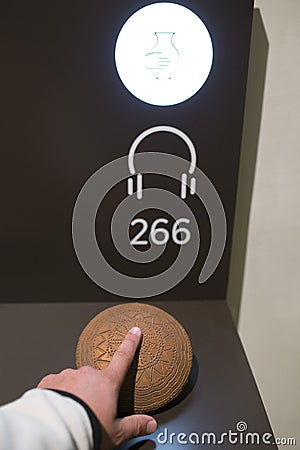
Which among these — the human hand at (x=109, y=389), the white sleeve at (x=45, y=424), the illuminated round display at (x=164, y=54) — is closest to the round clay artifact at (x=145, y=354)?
the human hand at (x=109, y=389)

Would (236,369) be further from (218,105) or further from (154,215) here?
(218,105)

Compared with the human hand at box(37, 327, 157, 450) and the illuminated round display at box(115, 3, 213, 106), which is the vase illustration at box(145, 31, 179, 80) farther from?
the human hand at box(37, 327, 157, 450)

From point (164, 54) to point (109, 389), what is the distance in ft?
2.07

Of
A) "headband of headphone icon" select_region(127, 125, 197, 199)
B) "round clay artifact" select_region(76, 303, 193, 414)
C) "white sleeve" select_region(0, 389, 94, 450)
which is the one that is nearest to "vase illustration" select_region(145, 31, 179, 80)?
"headband of headphone icon" select_region(127, 125, 197, 199)

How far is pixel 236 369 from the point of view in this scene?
1.12 meters

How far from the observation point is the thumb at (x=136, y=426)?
887 millimetres

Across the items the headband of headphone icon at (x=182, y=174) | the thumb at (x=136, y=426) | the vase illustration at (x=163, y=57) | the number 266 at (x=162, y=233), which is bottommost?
the thumb at (x=136, y=426)

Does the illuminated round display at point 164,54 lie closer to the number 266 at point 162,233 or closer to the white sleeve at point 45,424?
the number 266 at point 162,233

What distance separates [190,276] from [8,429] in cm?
67

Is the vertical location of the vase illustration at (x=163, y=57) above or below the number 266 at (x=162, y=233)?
above

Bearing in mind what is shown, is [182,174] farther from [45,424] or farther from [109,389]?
[45,424]

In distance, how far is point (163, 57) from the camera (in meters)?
1.07

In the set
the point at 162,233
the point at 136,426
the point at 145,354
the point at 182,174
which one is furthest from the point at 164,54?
the point at 136,426

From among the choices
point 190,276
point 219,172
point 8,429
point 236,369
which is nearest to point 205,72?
point 219,172
